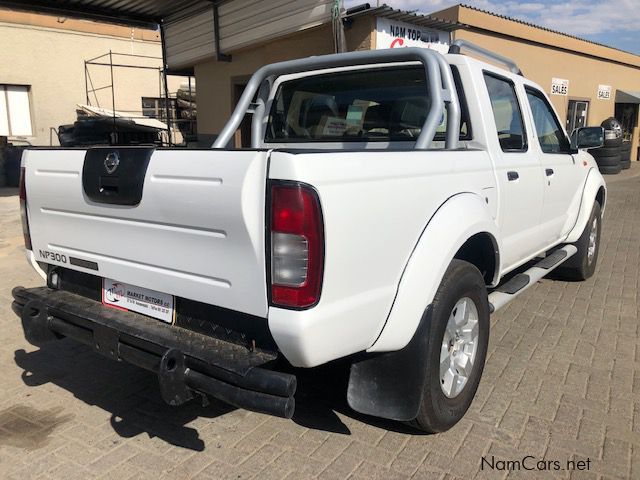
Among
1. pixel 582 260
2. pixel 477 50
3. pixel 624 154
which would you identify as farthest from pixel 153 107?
pixel 477 50

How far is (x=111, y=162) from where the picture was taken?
2549mm

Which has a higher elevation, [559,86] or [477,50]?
[559,86]

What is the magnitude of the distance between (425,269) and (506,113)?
74.8 inches

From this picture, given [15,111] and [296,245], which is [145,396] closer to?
[296,245]

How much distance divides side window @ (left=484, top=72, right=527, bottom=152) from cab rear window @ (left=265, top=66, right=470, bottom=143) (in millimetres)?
352

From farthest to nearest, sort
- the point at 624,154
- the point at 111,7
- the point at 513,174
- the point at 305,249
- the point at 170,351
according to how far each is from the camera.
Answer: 1. the point at 624,154
2. the point at 111,7
3. the point at 513,174
4. the point at 170,351
5. the point at 305,249

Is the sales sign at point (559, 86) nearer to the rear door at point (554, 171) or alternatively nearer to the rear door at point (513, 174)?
the rear door at point (554, 171)

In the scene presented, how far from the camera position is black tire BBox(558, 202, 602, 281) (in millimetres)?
5445

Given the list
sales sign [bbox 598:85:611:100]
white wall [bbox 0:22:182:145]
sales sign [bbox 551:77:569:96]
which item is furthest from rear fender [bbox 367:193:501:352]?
white wall [bbox 0:22:182:145]

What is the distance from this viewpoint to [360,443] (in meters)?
2.88

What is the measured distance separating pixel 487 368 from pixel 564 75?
48.1ft

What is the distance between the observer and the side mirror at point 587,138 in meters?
4.89

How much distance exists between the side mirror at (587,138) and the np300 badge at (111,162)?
13.2 ft

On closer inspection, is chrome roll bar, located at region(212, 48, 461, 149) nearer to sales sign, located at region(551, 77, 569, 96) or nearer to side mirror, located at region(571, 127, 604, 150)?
side mirror, located at region(571, 127, 604, 150)
